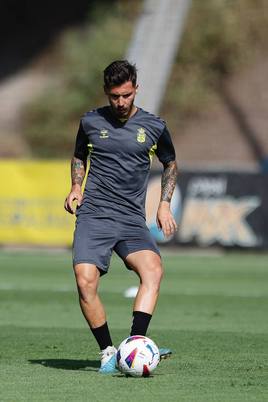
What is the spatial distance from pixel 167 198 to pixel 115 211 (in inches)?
20.4

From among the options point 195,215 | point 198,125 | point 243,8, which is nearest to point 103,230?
point 195,215

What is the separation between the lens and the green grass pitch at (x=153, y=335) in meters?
8.41

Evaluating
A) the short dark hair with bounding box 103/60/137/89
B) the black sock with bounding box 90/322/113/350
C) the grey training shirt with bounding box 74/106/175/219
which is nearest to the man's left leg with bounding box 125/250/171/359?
the black sock with bounding box 90/322/113/350

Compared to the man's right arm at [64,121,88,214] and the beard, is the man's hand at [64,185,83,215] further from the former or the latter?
the beard

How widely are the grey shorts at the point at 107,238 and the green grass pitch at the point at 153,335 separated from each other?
92cm

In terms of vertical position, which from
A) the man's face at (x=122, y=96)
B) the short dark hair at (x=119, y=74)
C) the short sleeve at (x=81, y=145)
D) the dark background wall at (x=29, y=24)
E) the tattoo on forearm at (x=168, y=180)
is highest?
the dark background wall at (x=29, y=24)

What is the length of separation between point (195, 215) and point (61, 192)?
2861 millimetres

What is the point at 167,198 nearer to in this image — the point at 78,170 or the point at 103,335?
the point at 78,170

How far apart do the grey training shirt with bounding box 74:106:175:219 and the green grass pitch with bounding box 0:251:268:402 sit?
4.28 feet

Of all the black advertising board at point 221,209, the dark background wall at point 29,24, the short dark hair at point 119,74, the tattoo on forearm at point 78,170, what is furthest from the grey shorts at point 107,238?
the dark background wall at point 29,24

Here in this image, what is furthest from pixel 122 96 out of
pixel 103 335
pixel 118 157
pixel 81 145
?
pixel 103 335

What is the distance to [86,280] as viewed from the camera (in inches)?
365

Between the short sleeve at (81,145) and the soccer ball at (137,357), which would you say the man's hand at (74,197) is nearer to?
the short sleeve at (81,145)

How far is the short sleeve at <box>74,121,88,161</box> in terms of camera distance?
31.4 feet
